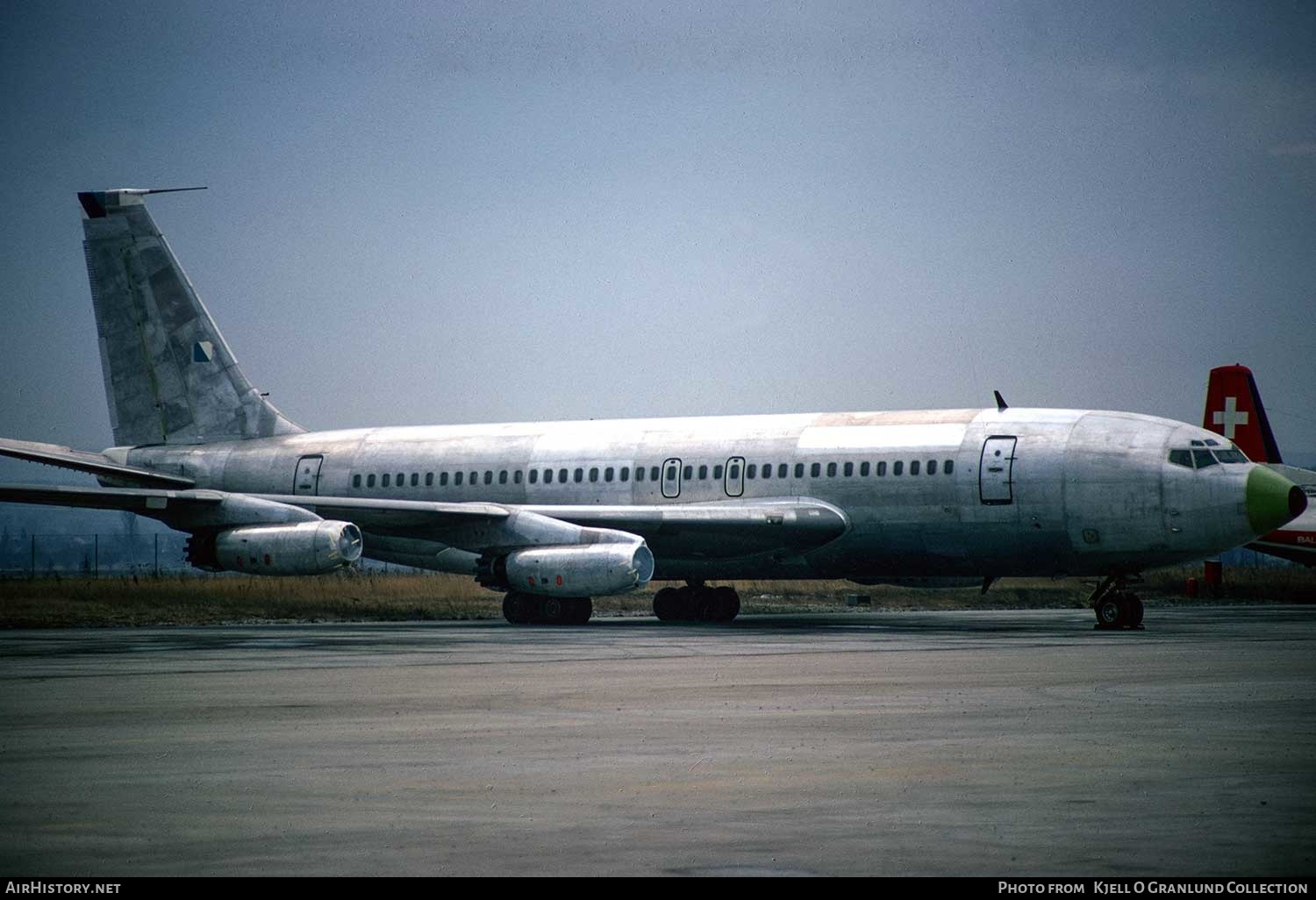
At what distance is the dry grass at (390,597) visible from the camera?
120 ft

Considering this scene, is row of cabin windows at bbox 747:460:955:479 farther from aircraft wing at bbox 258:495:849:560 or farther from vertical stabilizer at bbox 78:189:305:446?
vertical stabilizer at bbox 78:189:305:446

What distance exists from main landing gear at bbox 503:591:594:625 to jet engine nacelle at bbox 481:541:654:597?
118 centimetres

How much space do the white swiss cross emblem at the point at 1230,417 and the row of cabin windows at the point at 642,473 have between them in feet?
66.1

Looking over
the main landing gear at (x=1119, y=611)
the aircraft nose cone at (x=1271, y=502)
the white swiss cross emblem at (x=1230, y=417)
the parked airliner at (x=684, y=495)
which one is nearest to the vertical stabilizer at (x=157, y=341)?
the parked airliner at (x=684, y=495)

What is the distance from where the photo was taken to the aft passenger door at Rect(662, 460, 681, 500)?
3641 cm

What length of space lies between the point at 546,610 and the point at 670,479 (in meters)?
4.11

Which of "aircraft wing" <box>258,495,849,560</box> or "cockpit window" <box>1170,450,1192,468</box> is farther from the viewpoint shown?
"aircraft wing" <box>258,495,849,560</box>

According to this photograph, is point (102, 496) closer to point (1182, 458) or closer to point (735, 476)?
point (735, 476)

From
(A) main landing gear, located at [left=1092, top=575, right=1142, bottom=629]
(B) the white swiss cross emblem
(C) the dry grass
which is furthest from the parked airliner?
(B) the white swiss cross emblem

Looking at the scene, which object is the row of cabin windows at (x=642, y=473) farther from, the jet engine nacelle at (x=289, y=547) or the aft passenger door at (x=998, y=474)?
the jet engine nacelle at (x=289, y=547)

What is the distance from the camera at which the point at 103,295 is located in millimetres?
43094

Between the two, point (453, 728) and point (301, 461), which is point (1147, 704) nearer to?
point (453, 728)
